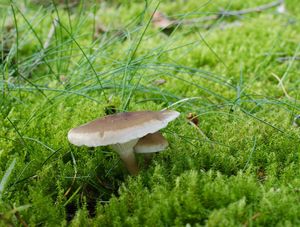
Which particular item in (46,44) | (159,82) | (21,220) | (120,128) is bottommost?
(159,82)

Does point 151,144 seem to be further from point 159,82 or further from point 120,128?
point 159,82

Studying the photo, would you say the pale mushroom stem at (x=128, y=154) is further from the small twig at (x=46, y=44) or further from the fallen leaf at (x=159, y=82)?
the fallen leaf at (x=159, y=82)

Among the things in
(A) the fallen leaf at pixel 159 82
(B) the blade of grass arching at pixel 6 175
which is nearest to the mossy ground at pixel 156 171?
(B) the blade of grass arching at pixel 6 175

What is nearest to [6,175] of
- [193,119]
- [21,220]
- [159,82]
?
[21,220]

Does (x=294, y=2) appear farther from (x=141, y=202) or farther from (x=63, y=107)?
(x=141, y=202)

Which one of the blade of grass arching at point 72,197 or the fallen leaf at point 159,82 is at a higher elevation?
the blade of grass arching at point 72,197

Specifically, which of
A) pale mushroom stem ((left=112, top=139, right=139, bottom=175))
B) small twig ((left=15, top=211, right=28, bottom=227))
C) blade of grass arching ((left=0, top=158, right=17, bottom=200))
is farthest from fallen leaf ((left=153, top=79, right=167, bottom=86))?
small twig ((left=15, top=211, right=28, bottom=227))
